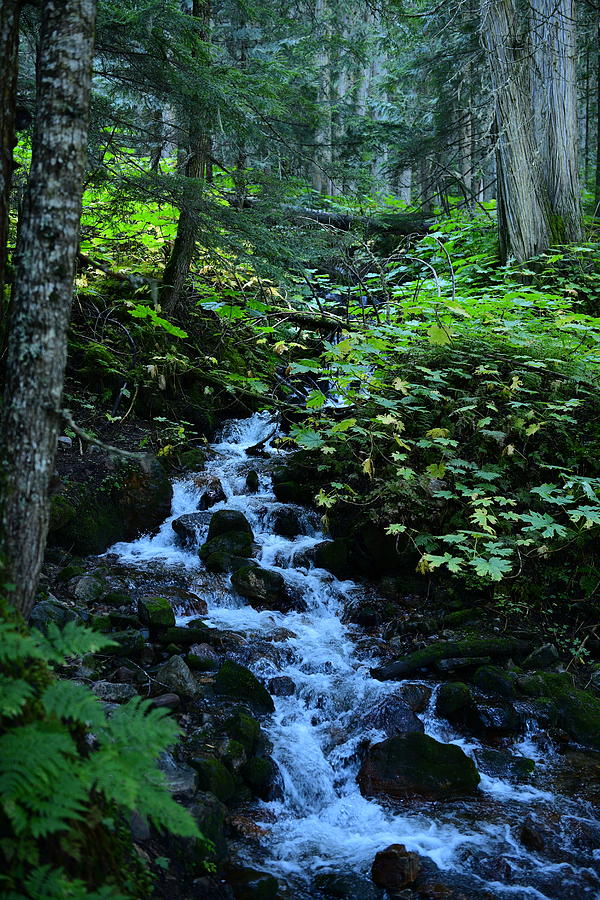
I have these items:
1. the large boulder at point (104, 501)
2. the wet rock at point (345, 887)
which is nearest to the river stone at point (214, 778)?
the wet rock at point (345, 887)

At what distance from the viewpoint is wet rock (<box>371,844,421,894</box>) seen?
3639 millimetres

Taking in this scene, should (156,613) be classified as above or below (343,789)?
above

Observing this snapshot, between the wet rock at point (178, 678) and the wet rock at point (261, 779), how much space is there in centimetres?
82

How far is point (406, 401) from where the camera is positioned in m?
7.43

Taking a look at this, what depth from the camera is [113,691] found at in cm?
453

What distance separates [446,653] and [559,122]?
1084 cm

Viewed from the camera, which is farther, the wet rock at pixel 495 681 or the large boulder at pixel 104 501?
the large boulder at pixel 104 501

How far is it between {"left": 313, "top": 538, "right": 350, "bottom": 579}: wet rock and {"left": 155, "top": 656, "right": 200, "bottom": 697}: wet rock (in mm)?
2485

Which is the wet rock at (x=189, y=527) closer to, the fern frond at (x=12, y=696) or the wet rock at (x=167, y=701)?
the wet rock at (x=167, y=701)

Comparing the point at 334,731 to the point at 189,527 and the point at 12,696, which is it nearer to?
the point at 189,527

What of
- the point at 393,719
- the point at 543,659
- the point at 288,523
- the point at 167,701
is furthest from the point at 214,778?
the point at 288,523

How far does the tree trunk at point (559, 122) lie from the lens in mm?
11633

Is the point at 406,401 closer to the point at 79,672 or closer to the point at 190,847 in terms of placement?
the point at 79,672

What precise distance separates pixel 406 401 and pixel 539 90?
28.2ft
